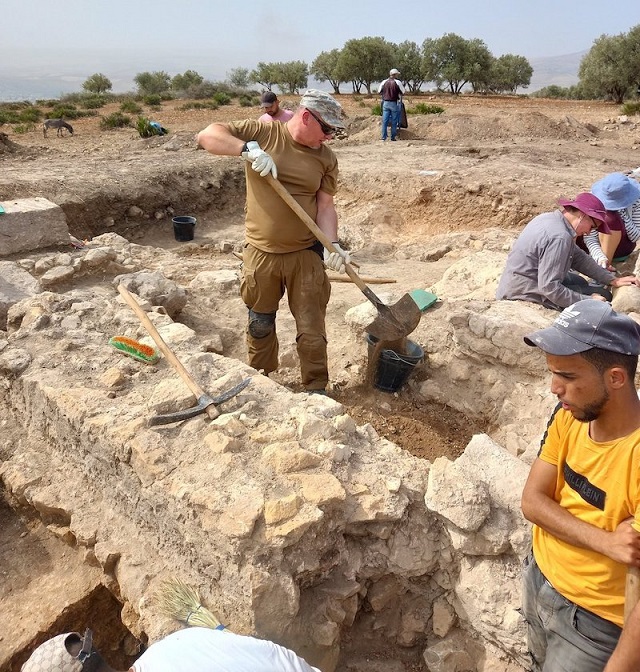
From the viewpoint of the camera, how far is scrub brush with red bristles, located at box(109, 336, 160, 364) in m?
3.46

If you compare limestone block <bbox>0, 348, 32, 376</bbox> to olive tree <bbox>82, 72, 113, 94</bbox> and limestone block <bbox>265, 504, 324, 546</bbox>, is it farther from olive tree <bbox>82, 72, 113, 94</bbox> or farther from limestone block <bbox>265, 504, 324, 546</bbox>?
olive tree <bbox>82, 72, 113, 94</bbox>

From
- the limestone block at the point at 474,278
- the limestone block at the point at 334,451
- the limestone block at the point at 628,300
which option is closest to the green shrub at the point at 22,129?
the limestone block at the point at 474,278

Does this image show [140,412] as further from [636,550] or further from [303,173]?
[636,550]

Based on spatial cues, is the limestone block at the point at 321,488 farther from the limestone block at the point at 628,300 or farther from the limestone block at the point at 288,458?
the limestone block at the point at 628,300

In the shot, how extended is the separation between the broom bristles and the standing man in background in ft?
42.3

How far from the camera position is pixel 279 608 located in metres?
2.18

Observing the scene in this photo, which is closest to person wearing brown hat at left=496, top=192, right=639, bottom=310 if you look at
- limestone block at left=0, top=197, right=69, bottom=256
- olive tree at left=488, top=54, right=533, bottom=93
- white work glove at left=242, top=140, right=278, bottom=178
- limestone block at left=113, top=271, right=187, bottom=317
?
white work glove at left=242, top=140, right=278, bottom=178

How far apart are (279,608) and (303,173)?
271cm

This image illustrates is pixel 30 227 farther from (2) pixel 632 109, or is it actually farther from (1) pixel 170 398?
(2) pixel 632 109

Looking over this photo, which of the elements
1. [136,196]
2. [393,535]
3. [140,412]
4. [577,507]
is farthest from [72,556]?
[136,196]

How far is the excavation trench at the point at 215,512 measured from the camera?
2289 millimetres

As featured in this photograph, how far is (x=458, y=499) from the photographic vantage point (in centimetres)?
237

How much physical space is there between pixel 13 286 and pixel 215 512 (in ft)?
11.5

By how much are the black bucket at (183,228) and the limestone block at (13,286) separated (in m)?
3.81
